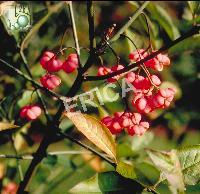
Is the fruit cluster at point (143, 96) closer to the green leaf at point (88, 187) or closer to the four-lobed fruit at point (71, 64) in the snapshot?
the four-lobed fruit at point (71, 64)

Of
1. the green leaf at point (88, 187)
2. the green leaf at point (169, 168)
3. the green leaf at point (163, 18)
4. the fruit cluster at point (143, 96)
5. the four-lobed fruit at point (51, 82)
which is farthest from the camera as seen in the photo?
the green leaf at point (163, 18)

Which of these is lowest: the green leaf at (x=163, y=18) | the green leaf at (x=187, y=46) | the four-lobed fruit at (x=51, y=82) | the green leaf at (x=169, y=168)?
the green leaf at (x=169, y=168)

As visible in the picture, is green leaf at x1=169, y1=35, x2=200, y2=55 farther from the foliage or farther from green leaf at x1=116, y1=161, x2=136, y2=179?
green leaf at x1=116, y1=161, x2=136, y2=179

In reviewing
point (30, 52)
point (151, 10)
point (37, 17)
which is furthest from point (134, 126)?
point (30, 52)

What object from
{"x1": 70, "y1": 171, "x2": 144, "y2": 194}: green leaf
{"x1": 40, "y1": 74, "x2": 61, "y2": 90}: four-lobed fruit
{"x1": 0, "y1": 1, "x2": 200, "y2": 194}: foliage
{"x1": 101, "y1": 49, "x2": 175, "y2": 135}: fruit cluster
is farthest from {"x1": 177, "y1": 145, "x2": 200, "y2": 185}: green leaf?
{"x1": 40, "y1": 74, "x2": 61, "y2": 90}: four-lobed fruit

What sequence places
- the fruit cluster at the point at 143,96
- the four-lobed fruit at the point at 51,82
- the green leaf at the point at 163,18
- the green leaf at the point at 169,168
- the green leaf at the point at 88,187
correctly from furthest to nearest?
the green leaf at the point at 163,18, the four-lobed fruit at the point at 51,82, the fruit cluster at the point at 143,96, the green leaf at the point at 88,187, the green leaf at the point at 169,168

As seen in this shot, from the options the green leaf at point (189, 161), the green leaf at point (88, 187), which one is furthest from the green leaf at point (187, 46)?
the green leaf at point (88, 187)

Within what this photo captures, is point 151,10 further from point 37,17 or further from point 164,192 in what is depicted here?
point 164,192
